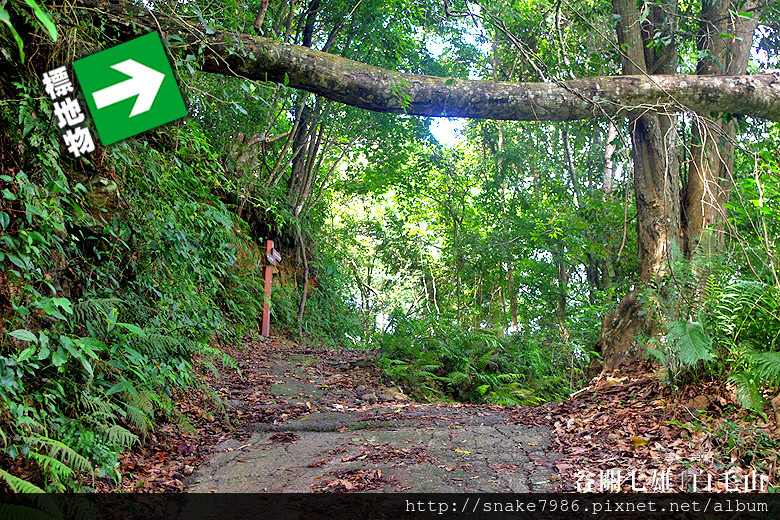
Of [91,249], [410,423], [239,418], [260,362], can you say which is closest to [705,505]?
[410,423]

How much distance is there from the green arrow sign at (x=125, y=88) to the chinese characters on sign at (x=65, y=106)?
9cm

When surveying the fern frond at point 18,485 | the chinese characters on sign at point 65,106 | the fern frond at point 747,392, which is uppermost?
the chinese characters on sign at point 65,106

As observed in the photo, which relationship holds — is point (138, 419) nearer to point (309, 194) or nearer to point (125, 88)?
point (125, 88)

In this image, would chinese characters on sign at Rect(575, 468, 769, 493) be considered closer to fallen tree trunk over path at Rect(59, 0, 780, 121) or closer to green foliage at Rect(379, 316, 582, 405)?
fallen tree trunk over path at Rect(59, 0, 780, 121)

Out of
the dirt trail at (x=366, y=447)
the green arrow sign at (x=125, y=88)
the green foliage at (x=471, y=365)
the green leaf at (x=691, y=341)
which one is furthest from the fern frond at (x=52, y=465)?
the green foliage at (x=471, y=365)

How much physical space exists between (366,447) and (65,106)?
346 cm

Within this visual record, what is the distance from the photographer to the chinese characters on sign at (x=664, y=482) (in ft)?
9.86

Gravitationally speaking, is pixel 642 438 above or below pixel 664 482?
above

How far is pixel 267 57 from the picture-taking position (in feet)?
15.6

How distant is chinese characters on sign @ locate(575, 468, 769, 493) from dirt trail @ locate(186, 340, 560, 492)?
30 centimetres

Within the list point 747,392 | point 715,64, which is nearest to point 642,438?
point 747,392

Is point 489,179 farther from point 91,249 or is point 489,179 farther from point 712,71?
point 91,249

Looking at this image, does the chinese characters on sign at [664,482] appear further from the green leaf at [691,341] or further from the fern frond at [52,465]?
the fern frond at [52,465]

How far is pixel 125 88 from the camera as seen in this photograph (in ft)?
12.8
